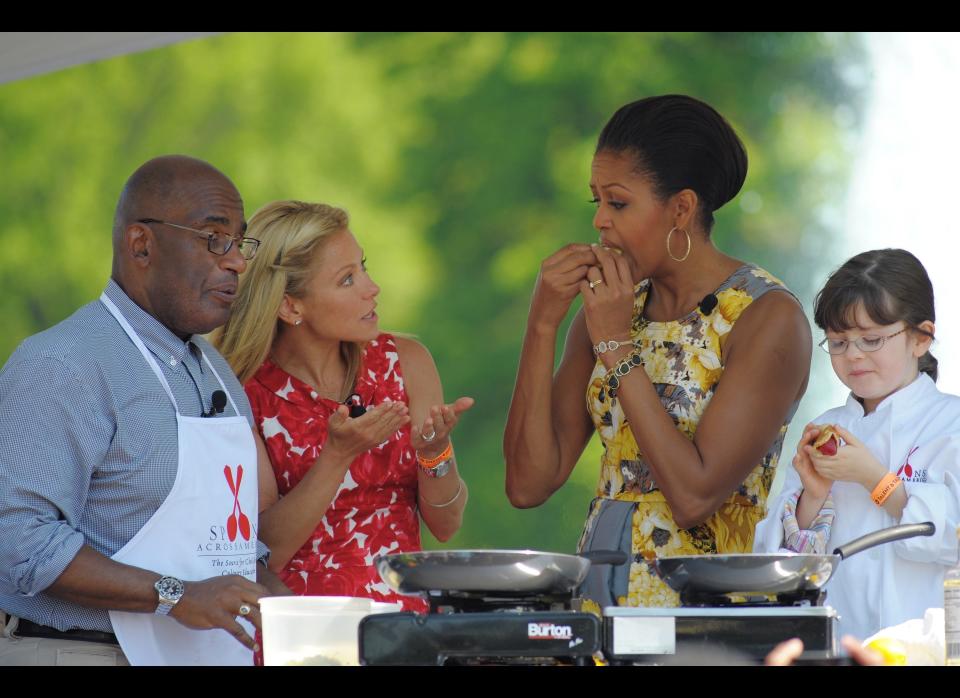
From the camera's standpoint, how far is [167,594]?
229cm

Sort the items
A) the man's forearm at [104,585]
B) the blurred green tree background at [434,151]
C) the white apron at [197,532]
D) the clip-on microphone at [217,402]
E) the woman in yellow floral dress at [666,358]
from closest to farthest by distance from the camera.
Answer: the man's forearm at [104,585] < the white apron at [197,532] < the clip-on microphone at [217,402] < the woman in yellow floral dress at [666,358] < the blurred green tree background at [434,151]

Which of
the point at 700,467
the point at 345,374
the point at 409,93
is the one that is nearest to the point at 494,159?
the point at 409,93

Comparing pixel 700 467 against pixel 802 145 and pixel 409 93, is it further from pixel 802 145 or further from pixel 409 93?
pixel 409 93

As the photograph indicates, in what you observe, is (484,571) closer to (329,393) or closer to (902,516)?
(902,516)

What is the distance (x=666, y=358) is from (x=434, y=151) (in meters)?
4.15

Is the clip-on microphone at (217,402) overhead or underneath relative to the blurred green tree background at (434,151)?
underneath

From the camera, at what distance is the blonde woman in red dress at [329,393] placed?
303 cm

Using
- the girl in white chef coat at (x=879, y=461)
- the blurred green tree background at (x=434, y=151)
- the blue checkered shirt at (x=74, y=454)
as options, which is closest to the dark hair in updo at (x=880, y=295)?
the girl in white chef coat at (x=879, y=461)

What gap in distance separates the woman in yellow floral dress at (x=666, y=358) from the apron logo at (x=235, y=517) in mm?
783

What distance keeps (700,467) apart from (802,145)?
3737mm

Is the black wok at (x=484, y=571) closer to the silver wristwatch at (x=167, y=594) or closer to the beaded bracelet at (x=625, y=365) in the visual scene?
the silver wristwatch at (x=167, y=594)

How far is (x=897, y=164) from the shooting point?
17.9ft

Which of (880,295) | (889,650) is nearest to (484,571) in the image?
(889,650)

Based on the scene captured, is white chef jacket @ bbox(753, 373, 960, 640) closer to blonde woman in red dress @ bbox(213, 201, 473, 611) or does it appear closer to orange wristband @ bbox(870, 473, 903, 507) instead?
orange wristband @ bbox(870, 473, 903, 507)
